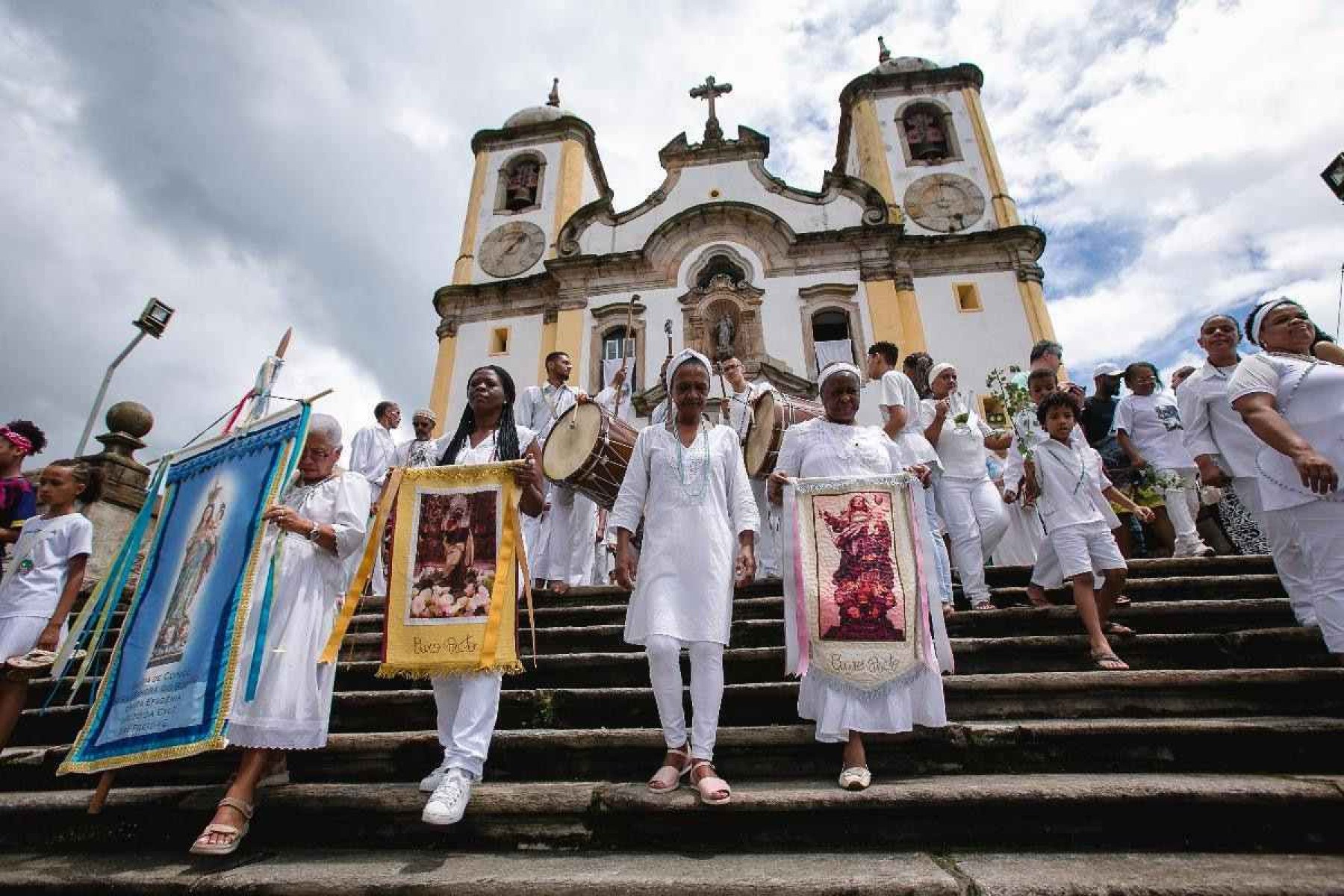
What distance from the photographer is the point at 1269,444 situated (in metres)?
3.15

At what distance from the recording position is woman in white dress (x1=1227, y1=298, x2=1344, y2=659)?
3078 mm

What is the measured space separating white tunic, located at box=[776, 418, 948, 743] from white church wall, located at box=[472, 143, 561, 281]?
580 inches

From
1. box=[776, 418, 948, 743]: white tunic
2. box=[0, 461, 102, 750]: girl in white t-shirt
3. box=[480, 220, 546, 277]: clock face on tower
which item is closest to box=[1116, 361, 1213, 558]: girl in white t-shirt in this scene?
box=[776, 418, 948, 743]: white tunic

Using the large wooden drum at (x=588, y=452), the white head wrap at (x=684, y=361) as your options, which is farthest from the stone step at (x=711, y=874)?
the large wooden drum at (x=588, y=452)

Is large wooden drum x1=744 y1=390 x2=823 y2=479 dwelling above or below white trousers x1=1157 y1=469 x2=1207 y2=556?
above

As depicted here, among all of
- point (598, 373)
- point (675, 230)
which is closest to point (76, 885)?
point (598, 373)

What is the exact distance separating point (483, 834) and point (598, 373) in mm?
12877

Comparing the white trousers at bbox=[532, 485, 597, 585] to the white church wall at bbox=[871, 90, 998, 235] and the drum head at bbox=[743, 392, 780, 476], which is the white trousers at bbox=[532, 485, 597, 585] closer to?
the drum head at bbox=[743, 392, 780, 476]

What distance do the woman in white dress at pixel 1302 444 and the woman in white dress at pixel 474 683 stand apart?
3.56 meters

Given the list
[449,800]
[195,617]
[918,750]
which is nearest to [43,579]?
[195,617]

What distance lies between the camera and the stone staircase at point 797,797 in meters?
2.25

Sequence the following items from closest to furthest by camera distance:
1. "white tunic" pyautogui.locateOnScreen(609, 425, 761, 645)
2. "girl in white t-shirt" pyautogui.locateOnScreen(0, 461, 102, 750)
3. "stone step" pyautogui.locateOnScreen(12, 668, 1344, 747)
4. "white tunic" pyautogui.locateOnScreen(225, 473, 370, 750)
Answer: "white tunic" pyautogui.locateOnScreen(225, 473, 370, 750) → "white tunic" pyautogui.locateOnScreen(609, 425, 761, 645) → "stone step" pyautogui.locateOnScreen(12, 668, 1344, 747) → "girl in white t-shirt" pyautogui.locateOnScreen(0, 461, 102, 750)

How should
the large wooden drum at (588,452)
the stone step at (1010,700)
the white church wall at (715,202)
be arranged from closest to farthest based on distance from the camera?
the stone step at (1010,700)
the large wooden drum at (588,452)
the white church wall at (715,202)

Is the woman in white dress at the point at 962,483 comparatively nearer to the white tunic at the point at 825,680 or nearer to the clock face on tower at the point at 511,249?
the white tunic at the point at 825,680
